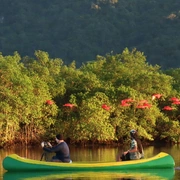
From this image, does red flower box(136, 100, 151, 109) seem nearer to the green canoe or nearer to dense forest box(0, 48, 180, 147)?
dense forest box(0, 48, 180, 147)

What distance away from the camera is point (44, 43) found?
7794cm

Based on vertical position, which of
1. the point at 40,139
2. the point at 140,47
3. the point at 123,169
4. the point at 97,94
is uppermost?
the point at 140,47

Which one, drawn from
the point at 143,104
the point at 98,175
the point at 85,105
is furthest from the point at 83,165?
the point at 143,104

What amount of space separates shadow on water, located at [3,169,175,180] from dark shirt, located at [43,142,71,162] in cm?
68

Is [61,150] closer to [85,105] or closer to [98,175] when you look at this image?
[98,175]

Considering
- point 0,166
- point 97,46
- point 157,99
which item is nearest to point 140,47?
point 97,46

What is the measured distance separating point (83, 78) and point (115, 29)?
45304 mm

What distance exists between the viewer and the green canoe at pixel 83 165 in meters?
18.0

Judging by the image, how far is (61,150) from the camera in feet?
59.5

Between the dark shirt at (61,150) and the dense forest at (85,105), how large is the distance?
10.2 meters

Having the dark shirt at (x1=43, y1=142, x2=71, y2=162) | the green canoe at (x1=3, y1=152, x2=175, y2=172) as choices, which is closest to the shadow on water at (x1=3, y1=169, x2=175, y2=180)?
the green canoe at (x1=3, y1=152, x2=175, y2=172)

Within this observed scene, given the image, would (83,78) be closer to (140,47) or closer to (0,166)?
(0,166)

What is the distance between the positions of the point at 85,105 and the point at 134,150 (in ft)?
39.8

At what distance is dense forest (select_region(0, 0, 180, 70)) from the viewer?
71.0m
